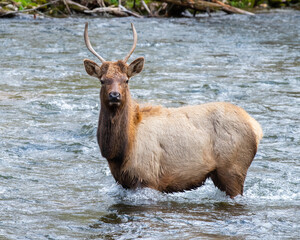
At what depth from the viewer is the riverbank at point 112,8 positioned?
24.1m

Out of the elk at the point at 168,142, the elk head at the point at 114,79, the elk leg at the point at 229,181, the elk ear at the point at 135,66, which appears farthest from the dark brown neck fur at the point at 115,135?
the elk leg at the point at 229,181

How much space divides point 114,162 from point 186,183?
3.08 feet

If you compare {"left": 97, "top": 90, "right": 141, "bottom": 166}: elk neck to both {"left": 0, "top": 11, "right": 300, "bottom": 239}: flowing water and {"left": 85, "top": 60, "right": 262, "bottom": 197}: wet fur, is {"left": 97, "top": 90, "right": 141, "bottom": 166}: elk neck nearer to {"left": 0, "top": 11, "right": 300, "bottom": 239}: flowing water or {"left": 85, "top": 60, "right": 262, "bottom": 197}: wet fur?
{"left": 85, "top": 60, "right": 262, "bottom": 197}: wet fur

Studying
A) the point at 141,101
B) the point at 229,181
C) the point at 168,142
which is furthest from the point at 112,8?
the point at 229,181

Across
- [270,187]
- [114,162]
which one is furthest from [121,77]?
[270,187]

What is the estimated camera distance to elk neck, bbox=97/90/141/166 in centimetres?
677

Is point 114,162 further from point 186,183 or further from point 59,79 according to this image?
point 59,79

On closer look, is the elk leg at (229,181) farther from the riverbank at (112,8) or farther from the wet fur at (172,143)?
the riverbank at (112,8)

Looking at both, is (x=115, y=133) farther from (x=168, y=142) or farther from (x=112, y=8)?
(x=112, y=8)

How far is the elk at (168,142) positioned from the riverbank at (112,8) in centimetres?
1704

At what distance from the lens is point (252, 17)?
24688 mm

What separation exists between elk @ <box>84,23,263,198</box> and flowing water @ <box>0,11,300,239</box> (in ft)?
0.82

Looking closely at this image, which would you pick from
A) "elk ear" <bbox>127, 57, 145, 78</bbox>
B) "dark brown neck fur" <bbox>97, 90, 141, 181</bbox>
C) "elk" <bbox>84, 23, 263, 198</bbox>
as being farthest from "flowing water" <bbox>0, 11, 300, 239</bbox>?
"elk ear" <bbox>127, 57, 145, 78</bbox>

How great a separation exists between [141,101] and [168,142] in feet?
15.1
